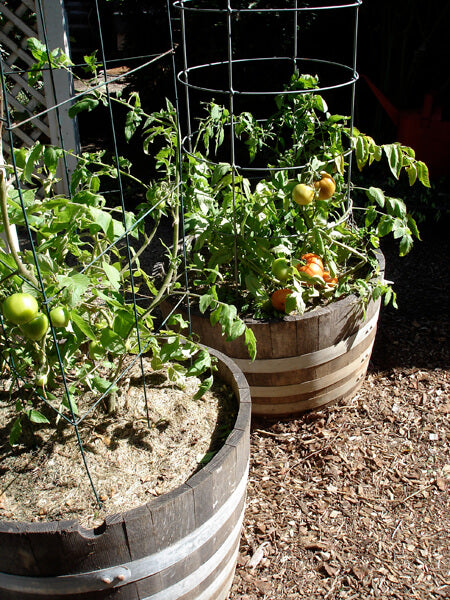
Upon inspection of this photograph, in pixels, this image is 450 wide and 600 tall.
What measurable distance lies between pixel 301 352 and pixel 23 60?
4.20m

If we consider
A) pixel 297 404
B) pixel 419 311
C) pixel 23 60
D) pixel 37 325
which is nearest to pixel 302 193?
pixel 297 404

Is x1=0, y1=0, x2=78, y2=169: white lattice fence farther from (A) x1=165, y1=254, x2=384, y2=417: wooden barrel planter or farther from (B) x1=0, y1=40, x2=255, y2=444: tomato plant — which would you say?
(B) x1=0, y1=40, x2=255, y2=444: tomato plant

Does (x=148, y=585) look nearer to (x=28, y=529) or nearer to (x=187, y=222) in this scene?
(x=28, y=529)

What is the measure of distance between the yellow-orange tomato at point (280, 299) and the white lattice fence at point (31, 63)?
10.3 feet

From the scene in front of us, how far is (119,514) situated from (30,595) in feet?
0.97

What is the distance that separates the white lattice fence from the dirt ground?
336 cm

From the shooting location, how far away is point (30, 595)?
55.7 inches

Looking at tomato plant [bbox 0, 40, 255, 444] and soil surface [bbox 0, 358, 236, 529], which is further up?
tomato plant [bbox 0, 40, 255, 444]

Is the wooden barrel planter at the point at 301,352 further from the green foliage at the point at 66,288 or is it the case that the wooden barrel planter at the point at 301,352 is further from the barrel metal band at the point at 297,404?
the green foliage at the point at 66,288

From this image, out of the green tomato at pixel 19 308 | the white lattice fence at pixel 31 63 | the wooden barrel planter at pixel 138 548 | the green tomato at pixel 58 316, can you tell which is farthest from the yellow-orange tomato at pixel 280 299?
the white lattice fence at pixel 31 63

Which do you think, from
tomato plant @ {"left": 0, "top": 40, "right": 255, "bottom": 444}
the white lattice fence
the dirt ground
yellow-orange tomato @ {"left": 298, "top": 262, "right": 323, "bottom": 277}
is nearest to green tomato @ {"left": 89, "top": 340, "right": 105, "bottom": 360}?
tomato plant @ {"left": 0, "top": 40, "right": 255, "bottom": 444}

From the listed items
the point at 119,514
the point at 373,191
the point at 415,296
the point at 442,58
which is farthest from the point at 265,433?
the point at 442,58

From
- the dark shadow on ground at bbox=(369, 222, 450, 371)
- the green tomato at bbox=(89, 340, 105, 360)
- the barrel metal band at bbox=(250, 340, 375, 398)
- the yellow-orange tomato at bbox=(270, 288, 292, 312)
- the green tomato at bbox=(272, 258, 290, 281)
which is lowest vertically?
the dark shadow on ground at bbox=(369, 222, 450, 371)

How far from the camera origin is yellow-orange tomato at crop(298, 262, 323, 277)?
8.20 ft
